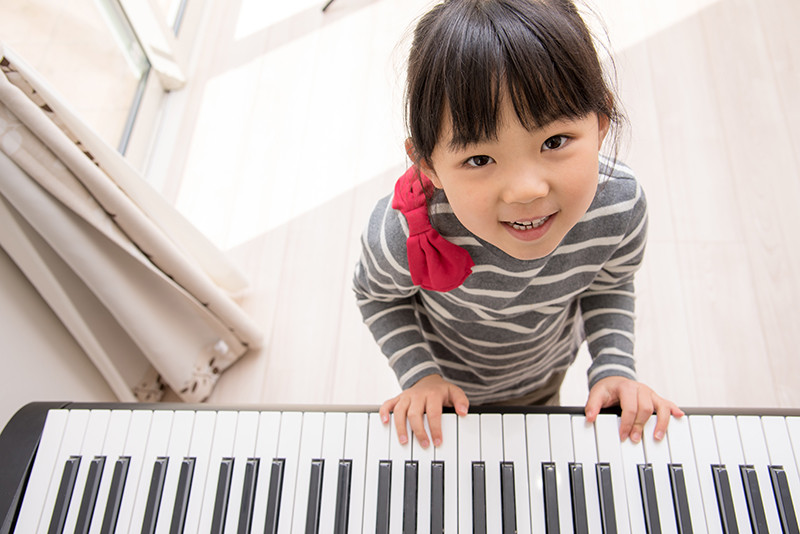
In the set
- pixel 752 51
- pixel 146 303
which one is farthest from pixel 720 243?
pixel 146 303

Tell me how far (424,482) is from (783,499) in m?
0.39

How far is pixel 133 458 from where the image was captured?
29.1 inches

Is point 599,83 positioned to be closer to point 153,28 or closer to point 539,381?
point 539,381

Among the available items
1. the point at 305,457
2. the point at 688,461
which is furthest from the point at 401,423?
the point at 688,461

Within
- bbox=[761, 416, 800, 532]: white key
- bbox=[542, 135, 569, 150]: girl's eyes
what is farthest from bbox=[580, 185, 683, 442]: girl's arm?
bbox=[542, 135, 569, 150]: girl's eyes

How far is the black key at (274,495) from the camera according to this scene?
27.5 inches

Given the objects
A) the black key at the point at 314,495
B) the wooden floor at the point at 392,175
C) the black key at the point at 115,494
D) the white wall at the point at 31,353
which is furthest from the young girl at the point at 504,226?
the white wall at the point at 31,353

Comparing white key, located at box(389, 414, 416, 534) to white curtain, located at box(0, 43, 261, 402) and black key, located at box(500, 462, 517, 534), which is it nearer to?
black key, located at box(500, 462, 517, 534)

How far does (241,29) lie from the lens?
2143 millimetres

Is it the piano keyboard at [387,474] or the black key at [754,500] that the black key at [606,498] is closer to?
the piano keyboard at [387,474]

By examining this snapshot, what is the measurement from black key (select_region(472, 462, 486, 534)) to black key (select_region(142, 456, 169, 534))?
1.20 ft

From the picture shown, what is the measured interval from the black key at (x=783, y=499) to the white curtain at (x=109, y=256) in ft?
3.50

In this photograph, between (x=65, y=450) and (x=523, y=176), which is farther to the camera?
(x=65, y=450)

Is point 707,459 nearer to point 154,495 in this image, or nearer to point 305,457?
point 305,457
